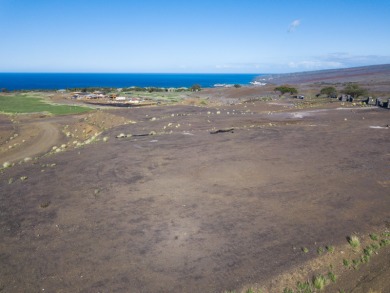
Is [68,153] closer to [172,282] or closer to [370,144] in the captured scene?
[172,282]

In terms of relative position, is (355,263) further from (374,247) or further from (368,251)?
(374,247)

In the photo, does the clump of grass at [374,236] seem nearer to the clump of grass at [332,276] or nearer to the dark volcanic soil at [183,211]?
the dark volcanic soil at [183,211]

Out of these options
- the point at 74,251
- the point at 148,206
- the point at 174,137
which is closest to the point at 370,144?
the point at 174,137

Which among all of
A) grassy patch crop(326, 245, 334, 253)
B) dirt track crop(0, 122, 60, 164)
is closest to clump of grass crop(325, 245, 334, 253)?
grassy patch crop(326, 245, 334, 253)

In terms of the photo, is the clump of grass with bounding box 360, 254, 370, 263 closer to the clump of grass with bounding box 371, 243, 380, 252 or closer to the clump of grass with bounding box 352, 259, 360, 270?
the clump of grass with bounding box 352, 259, 360, 270

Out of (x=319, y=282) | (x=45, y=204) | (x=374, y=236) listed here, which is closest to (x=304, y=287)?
(x=319, y=282)

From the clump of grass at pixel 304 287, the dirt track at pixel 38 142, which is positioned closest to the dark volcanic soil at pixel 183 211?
the clump of grass at pixel 304 287
